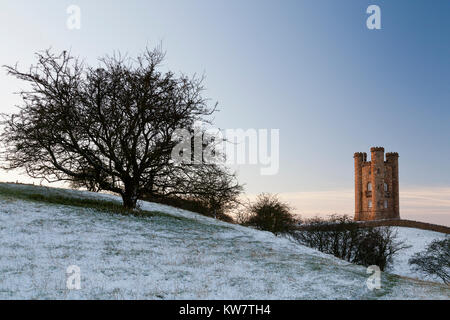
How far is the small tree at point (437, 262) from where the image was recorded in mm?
40969

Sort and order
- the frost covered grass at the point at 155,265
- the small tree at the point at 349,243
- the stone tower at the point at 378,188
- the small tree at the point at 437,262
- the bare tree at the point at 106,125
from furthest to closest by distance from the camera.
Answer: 1. the stone tower at the point at 378,188
2. the small tree at the point at 349,243
3. the small tree at the point at 437,262
4. the bare tree at the point at 106,125
5. the frost covered grass at the point at 155,265

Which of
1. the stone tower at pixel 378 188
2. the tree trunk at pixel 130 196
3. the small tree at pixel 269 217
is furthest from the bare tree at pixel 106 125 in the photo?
the stone tower at pixel 378 188

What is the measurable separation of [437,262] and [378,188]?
150 feet

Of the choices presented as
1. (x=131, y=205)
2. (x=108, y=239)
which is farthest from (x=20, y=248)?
(x=131, y=205)

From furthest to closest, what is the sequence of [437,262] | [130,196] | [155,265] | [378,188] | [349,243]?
[378,188], [349,243], [437,262], [130,196], [155,265]

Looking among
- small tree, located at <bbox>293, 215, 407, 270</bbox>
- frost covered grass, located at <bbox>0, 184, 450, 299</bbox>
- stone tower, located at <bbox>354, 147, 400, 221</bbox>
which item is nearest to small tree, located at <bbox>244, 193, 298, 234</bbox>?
small tree, located at <bbox>293, 215, 407, 270</bbox>

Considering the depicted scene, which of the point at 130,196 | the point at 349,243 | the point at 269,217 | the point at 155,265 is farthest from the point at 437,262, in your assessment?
the point at 155,265

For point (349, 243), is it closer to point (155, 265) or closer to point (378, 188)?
point (155, 265)

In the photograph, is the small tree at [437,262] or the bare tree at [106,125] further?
the small tree at [437,262]

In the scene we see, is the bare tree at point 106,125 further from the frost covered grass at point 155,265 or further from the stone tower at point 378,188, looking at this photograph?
the stone tower at point 378,188

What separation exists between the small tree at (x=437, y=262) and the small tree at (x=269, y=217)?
14.6 m

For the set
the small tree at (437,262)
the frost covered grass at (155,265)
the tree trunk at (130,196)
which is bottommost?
the small tree at (437,262)

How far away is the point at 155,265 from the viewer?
14.0 meters
